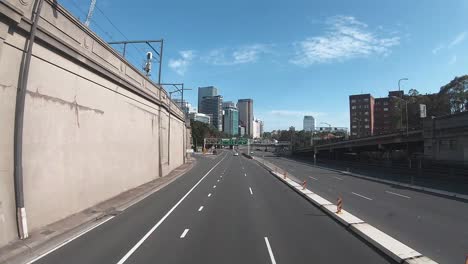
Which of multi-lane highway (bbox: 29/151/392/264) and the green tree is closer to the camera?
multi-lane highway (bbox: 29/151/392/264)

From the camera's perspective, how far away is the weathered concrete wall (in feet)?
36.1

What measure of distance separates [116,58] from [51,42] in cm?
911

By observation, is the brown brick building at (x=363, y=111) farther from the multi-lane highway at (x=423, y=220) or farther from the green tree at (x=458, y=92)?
the multi-lane highway at (x=423, y=220)

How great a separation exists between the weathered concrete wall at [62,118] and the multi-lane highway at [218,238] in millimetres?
1965

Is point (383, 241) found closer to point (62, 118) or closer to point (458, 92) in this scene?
point (62, 118)

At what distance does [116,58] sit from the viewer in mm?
22547

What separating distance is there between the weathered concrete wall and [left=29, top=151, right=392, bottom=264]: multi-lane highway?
6.45ft

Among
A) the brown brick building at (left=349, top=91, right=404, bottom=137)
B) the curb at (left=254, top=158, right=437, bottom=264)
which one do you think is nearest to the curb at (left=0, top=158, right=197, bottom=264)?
the curb at (left=254, top=158, right=437, bottom=264)

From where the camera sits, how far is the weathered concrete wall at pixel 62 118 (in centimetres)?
1101

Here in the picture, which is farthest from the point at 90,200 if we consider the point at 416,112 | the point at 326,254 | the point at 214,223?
the point at 416,112

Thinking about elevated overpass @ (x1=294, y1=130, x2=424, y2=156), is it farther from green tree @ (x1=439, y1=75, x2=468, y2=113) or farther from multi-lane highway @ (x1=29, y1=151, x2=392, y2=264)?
multi-lane highway @ (x1=29, y1=151, x2=392, y2=264)

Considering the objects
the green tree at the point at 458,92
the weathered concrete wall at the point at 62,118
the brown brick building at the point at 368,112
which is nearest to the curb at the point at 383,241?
the weathered concrete wall at the point at 62,118

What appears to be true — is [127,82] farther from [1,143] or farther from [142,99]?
[1,143]

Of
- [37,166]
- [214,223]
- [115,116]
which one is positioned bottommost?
[214,223]
